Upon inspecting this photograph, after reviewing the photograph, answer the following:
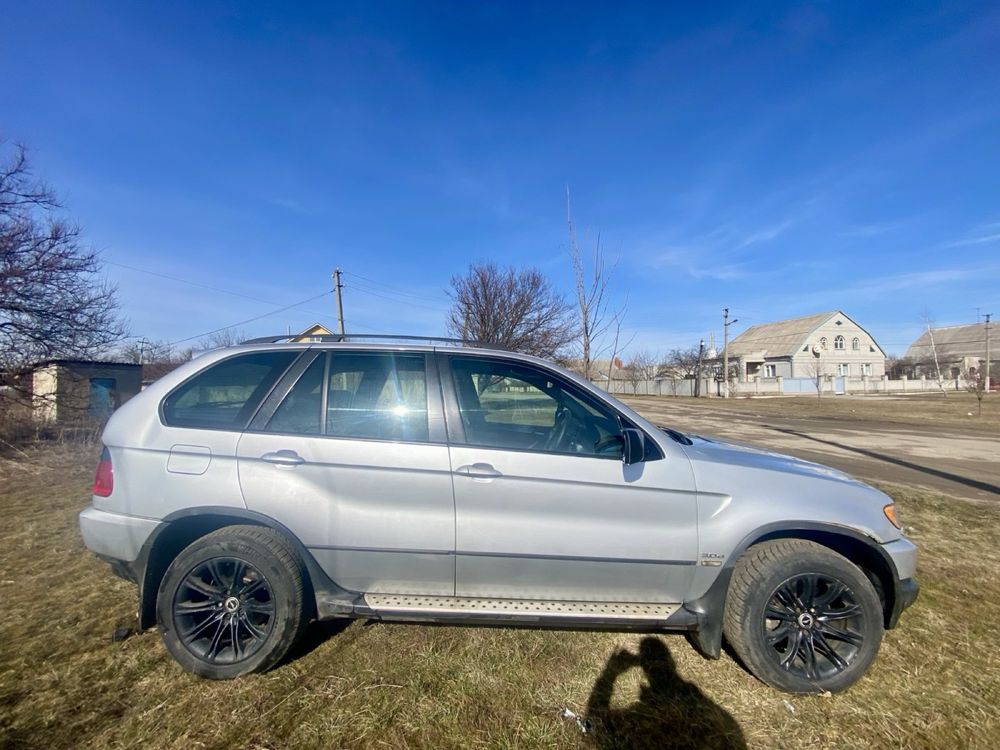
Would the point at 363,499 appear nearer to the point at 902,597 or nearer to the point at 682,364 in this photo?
the point at 902,597

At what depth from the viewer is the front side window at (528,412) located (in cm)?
268

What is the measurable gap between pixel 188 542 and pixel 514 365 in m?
2.22

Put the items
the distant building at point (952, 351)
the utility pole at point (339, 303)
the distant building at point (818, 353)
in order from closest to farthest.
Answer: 1. the utility pole at point (339, 303)
2. the distant building at point (818, 353)
3. the distant building at point (952, 351)

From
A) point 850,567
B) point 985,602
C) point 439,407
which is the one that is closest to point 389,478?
point 439,407

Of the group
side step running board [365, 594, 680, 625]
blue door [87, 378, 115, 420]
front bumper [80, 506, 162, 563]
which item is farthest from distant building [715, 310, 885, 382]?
front bumper [80, 506, 162, 563]

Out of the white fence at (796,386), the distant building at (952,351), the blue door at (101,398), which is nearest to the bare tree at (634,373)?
the white fence at (796,386)

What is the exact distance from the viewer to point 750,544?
8.36ft

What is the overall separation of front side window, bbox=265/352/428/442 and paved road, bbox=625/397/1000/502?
27.9 feet

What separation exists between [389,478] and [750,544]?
2.05m

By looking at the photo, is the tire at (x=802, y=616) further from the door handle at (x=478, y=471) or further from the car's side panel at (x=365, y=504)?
the car's side panel at (x=365, y=504)

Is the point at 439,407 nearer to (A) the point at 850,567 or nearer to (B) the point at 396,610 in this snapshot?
(B) the point at 396,610

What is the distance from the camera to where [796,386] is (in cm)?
4825

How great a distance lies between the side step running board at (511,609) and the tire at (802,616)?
1.37ft

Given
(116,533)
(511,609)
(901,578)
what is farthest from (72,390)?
(901,578)
